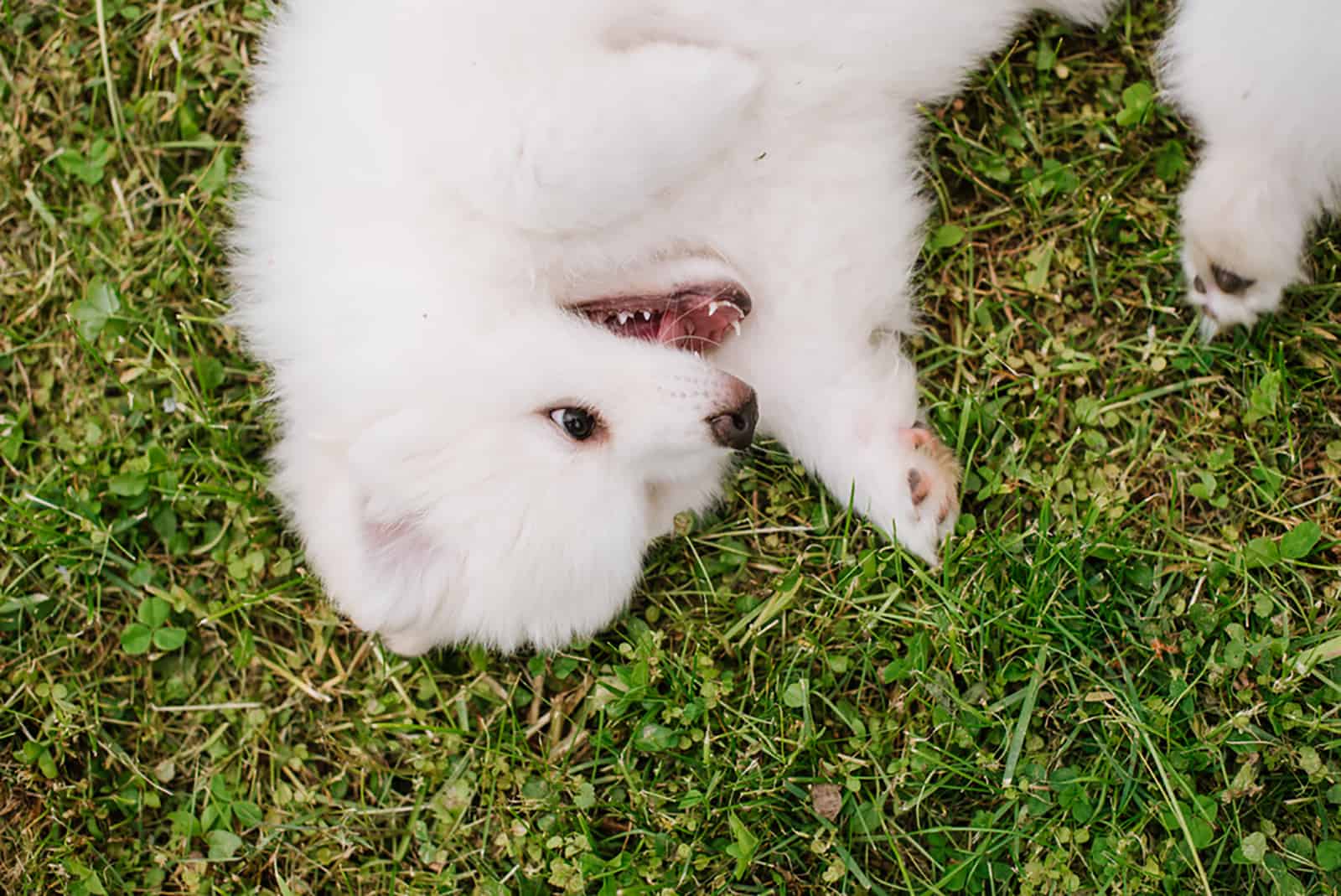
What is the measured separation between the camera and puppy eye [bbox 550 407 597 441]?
2.10 m

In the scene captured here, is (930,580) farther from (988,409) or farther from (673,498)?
(673,498)

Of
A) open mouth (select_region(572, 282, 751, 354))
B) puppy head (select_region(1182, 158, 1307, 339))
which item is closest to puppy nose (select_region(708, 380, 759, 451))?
open mouth (select_region(572, 282, 751, 354))

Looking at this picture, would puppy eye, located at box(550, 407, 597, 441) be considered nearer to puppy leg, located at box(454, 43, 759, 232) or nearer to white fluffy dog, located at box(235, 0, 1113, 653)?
white fluffy dog, located at box(235, 0, 1113, 653)

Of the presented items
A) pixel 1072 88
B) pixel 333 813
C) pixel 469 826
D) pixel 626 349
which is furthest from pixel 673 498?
pixel 1072 88

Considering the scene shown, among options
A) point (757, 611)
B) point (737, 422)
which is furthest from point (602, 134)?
point (757, 611)

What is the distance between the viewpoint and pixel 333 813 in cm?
268

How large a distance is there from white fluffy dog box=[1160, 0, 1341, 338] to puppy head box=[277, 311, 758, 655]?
1.04m

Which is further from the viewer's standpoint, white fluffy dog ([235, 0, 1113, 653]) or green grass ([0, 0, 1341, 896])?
green grass ([0, 0, 1341, 896])

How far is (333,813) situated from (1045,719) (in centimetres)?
171

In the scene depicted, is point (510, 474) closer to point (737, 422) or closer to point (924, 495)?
point (737, 422)

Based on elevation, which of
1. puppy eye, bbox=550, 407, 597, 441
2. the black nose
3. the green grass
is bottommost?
the green grass

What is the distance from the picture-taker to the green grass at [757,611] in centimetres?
236

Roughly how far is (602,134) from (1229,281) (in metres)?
1.36

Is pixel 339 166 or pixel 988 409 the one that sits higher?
pixel 339 166
